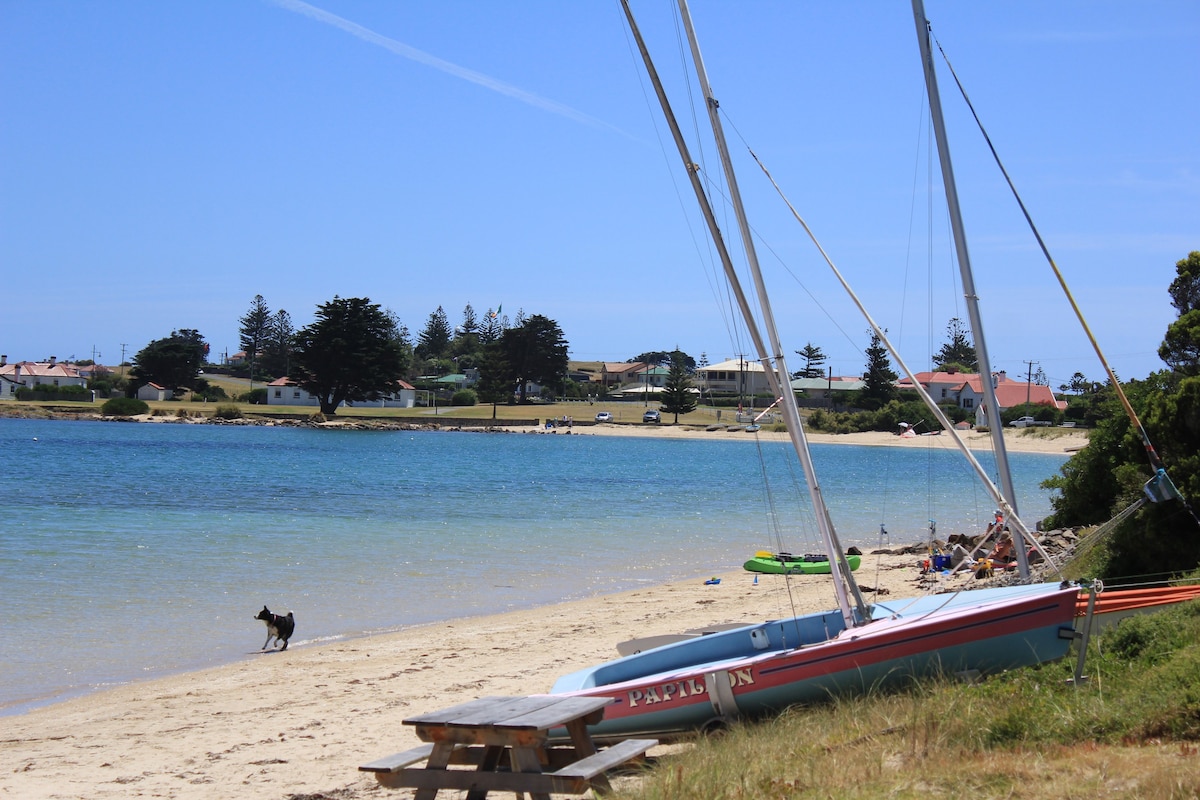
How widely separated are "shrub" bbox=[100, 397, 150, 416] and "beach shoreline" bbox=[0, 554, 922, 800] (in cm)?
10548

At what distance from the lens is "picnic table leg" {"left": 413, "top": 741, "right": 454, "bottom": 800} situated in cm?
694

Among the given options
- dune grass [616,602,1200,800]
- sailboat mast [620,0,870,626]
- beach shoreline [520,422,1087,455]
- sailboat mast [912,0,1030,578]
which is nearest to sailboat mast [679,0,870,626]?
sailboat mast [620,0,870,626]

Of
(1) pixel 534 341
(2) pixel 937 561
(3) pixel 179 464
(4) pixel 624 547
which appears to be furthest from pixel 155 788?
(1) pixel 534 341

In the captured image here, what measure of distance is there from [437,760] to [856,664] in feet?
11.5

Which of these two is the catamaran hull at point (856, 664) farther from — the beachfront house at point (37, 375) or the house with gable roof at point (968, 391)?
the beachfront house at point (37, 375)

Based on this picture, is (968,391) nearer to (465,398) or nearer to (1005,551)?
(465,398)

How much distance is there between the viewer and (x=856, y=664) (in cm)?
859

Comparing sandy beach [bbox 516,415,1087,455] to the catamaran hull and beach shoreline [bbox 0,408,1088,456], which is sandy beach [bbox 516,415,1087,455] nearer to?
beach shoreline [bbox 0,408,1088,456]

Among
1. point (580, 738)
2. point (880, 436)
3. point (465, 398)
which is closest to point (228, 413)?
point (465, 398)

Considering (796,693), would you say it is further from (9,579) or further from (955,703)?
(9,579)

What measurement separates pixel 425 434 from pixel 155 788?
100919 mm

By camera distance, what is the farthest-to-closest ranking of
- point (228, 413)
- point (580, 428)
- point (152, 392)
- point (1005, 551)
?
point (152, 392)
point (228, 413)
point (580, 428)
point (1005, 551)

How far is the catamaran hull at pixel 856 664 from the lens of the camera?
8.44m

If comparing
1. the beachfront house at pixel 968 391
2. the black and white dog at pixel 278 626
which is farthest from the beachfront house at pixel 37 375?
the black and white dog at pixel 278 626
